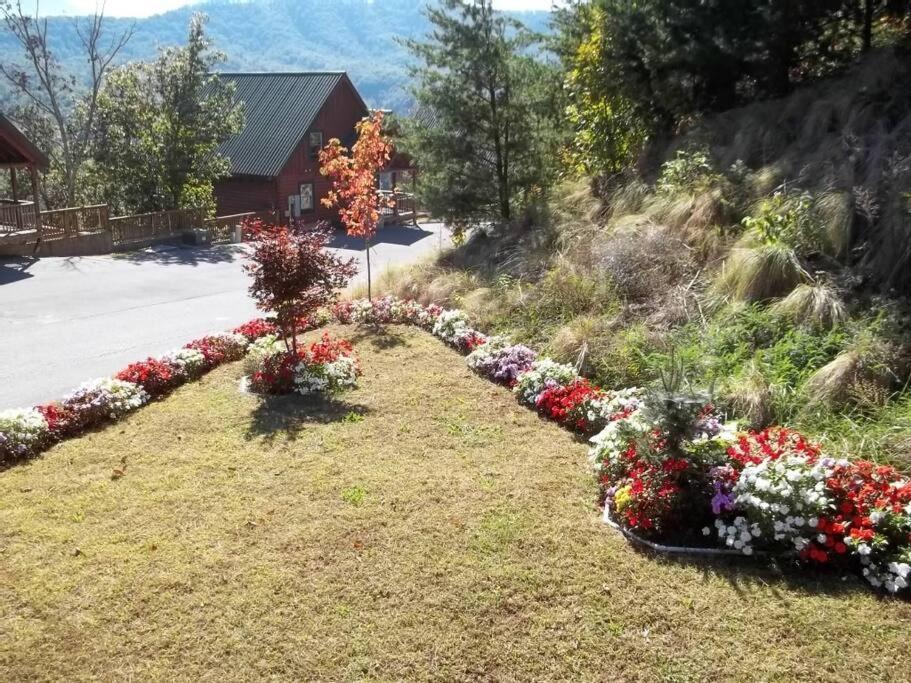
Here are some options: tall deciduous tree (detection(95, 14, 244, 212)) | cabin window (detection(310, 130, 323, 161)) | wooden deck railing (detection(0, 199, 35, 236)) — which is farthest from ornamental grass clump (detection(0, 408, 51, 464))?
cabin window (detection(310, 130, 323, 161))

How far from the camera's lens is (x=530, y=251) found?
12.0 meters

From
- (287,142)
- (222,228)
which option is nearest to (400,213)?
(287,142)

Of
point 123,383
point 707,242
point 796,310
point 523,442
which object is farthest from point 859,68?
point 123,383

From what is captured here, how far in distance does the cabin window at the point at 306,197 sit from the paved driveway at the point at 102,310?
9.58m

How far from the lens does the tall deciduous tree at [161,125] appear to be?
79.7 ft

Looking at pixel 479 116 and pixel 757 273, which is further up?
pixel 479 116

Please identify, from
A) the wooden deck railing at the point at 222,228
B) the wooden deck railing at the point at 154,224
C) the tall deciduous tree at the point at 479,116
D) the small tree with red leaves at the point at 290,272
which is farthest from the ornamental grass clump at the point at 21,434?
the wooden deck railing at the point at 222,228

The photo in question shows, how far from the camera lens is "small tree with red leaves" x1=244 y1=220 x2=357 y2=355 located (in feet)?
28.7

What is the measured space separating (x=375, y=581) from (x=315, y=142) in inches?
1153

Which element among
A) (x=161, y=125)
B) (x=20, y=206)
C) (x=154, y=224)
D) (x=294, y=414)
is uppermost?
(x=161, y=125)

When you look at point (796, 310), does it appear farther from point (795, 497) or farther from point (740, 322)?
point (795, 497)

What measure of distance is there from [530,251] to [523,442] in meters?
5.53

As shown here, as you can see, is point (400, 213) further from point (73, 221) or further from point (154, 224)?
point (73, 221)

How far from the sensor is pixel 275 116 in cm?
3155
